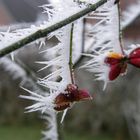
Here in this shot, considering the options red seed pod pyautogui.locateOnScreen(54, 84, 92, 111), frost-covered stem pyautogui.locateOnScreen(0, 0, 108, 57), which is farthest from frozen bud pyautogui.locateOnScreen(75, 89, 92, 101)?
frost-covered stem pyautogui.locateOnScreen(0, 0, 108, 57)

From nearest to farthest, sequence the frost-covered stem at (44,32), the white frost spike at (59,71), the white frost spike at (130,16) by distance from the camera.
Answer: the frost-covered stem at (44,32) → the white frost spike at (59,71) → the white frost spike at (130,16)

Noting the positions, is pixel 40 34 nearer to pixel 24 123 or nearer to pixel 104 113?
pixel 104 113

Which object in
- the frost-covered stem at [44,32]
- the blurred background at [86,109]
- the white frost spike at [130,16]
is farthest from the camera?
the blurred background at [86,109]

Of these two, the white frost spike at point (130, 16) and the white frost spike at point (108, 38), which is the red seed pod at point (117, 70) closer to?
the white frost spike at point (108, 38)

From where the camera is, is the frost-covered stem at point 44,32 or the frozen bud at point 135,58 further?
the frozen bud at point 135,58

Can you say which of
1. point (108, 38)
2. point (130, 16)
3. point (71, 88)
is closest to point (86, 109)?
point (130, 16)

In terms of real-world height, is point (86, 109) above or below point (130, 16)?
above

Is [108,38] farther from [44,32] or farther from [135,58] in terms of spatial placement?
[44,32]

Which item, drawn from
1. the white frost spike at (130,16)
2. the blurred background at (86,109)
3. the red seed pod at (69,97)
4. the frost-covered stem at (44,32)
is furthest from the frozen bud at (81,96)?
the blurred background at (86,109)
